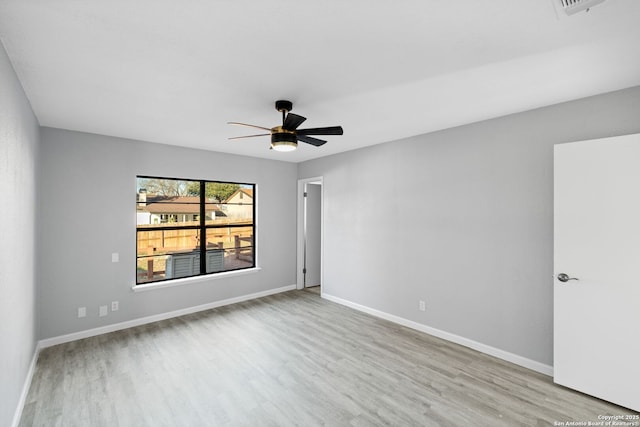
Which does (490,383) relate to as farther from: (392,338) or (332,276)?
(332,276)

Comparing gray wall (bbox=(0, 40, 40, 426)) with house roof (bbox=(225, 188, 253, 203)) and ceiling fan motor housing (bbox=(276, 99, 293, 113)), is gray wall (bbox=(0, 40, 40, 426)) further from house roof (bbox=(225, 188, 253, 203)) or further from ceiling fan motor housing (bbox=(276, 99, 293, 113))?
house roof (bbox=(225, 188, 253, 203))

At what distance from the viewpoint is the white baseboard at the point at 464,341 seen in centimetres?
284

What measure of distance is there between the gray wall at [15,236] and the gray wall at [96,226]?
57 centimetres

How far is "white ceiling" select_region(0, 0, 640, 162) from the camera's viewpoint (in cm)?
149

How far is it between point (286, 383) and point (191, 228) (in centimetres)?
296

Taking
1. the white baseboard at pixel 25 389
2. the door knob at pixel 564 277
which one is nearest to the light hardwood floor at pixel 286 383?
the white baseboard at pixel 25 389

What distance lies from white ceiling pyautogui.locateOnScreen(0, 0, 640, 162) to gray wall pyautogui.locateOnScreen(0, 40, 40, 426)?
0.25 metres

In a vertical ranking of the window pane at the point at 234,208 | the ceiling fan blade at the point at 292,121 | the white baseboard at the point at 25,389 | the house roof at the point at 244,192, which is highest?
the ceiling fan blade at the point at 292,121

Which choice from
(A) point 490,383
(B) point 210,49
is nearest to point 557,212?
(A) point 490,383

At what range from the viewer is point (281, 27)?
1.61 meters

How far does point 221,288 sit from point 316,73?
3.84 meters

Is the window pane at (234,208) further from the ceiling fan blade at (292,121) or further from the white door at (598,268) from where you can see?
the white door at (598,268)

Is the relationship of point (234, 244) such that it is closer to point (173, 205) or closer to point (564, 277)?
point (173, 205)

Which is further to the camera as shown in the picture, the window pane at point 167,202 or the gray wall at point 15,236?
the window pane at point 167,202
